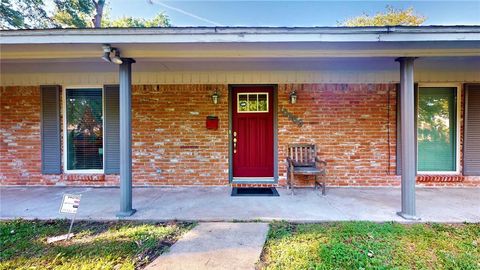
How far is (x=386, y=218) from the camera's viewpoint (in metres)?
3.09

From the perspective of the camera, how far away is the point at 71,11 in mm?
9180

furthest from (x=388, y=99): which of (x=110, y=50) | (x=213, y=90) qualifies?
(x=110, y=50)

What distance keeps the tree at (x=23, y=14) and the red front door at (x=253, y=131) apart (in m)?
8.92

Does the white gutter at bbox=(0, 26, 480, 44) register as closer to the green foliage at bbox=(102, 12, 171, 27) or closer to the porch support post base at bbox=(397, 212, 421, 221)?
the porch support post base at bbox=(397, 212, 421, 221)

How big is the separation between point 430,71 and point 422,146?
148 centimetres

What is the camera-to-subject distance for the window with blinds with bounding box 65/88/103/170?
4770 mm

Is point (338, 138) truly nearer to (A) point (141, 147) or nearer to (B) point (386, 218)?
(B) point (386, 218)

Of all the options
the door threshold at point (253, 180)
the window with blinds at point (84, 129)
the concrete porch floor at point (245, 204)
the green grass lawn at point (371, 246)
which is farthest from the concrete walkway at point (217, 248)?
the window with blinds at point (84, 129)

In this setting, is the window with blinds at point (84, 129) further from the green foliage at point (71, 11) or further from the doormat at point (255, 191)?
the green foliage at point (71, 11)

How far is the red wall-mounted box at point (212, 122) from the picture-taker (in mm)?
4641

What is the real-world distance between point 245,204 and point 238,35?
2.45 m

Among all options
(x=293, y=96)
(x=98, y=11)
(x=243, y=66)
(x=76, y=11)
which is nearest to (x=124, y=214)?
(x=243, y=66)

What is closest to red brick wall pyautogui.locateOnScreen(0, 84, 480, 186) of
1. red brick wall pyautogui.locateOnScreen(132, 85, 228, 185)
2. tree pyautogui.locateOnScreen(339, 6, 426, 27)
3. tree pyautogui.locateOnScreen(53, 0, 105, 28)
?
red brick wall pyautogui.locateOnScreen(132, 85, 228, 185)

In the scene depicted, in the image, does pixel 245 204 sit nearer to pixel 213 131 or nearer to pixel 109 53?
pixel 213 131
